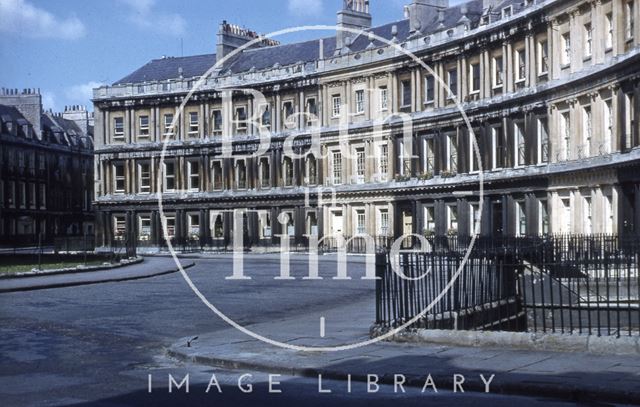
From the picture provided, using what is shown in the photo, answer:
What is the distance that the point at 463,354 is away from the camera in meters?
12.8

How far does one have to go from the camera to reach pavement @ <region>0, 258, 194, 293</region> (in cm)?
2744

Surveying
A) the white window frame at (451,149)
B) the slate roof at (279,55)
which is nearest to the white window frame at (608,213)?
the slate roof at (279,55)

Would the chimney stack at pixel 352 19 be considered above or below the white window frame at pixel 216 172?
above

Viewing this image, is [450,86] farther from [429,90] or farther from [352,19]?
[352,19]

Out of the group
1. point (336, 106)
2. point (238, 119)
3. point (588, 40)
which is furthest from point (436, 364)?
point (238, 119)

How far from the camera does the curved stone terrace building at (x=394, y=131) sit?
37.6 meters

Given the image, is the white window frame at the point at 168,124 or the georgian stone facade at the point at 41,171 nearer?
the white window frame at the point at 168,124

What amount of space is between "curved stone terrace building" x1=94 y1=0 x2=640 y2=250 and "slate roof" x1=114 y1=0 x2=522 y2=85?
15 centimetres

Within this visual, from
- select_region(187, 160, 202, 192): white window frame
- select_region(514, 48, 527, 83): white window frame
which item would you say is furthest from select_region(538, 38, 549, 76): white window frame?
select_region(187, 160, 202, 192): white window frame

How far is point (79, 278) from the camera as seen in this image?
3083 centimetres

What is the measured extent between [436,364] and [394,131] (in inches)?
1695

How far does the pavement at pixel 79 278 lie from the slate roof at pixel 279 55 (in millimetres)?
22425

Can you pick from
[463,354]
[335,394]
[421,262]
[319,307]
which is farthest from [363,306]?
[335,394]

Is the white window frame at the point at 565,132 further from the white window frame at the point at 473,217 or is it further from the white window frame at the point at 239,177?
the white window frame at the point at 239,177
